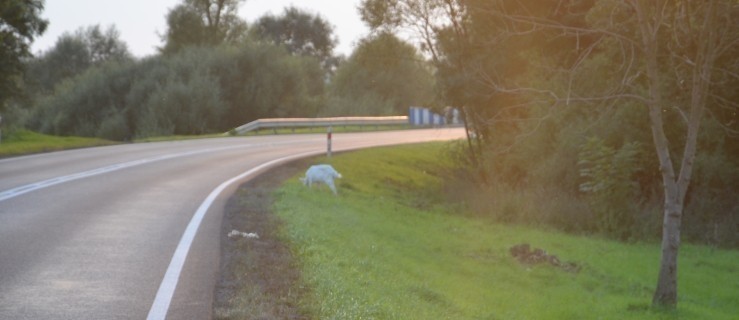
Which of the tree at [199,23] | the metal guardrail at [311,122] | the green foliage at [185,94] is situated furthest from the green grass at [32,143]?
the tree at [199,23]

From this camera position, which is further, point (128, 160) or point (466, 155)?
point (466, 155)

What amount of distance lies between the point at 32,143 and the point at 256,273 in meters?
24.5

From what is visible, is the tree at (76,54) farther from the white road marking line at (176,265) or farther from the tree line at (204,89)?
the white road marking line at (176,265)

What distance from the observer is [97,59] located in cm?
10500

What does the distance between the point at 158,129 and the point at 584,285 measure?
147 feet

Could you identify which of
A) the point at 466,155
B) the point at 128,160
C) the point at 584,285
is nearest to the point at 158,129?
the point at 466,155

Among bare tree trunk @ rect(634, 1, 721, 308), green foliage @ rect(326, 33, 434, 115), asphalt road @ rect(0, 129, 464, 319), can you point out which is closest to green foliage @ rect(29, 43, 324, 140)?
green foliage @ rect(326, 33, 434, 115)

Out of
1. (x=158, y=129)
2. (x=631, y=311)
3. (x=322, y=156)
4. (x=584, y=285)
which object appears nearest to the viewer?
(x=631, y=311)

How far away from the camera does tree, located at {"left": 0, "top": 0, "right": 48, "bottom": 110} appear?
41.6 metres

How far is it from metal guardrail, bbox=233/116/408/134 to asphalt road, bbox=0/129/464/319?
65.8ft

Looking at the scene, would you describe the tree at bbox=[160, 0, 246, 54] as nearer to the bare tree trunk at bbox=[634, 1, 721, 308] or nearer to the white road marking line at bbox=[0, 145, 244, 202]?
the white road marking line at bbox=[0, 145, 244, 202]

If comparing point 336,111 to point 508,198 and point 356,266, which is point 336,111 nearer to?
point 508,198

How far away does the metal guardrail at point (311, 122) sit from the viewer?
49.3 m

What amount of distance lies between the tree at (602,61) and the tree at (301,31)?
77978 millimetres
